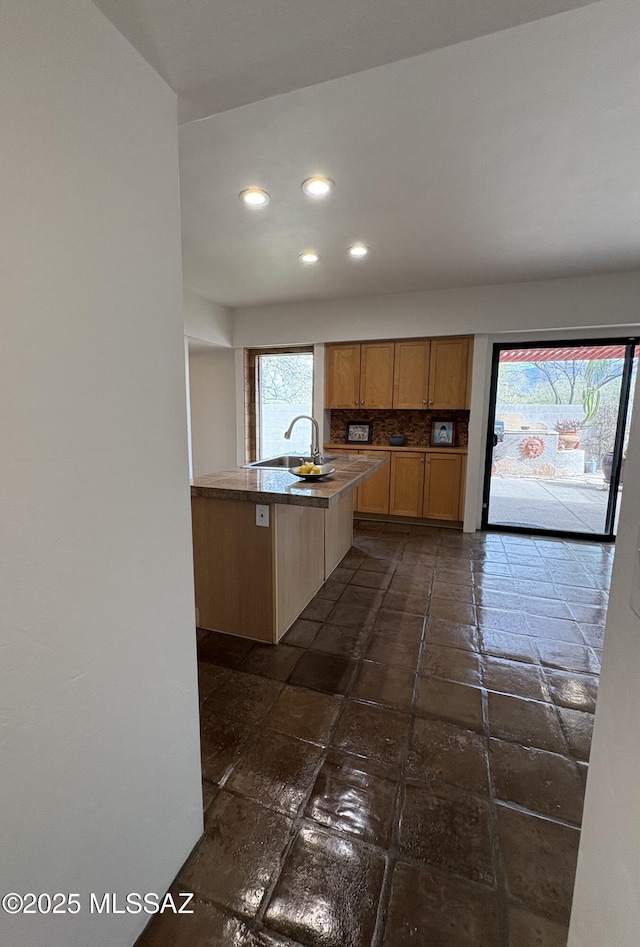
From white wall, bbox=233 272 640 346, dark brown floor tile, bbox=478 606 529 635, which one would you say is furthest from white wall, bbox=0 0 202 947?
white wall, bbox=233 272 640 346

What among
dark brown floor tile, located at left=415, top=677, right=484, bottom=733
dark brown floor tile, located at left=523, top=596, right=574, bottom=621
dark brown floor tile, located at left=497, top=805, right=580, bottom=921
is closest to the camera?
dark brown floor tile, located at left=497, top=805, right=580, bottom=921

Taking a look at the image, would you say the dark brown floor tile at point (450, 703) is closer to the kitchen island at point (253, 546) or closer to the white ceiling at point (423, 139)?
the kitchen island at point (253, 546)

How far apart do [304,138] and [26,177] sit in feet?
5.50

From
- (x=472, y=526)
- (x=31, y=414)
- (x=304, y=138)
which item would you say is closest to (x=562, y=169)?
(x=304, y=138)

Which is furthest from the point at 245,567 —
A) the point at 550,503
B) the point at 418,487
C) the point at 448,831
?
the point at 550,503

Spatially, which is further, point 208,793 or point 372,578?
point 372,578

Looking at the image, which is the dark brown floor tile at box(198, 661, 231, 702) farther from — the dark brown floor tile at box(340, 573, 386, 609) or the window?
the window

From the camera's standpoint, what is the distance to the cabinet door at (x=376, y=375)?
4676 mm

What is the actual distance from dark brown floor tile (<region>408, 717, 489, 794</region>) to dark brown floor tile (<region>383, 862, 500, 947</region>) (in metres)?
0.33

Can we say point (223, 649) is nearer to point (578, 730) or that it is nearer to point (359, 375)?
point (578, 730)

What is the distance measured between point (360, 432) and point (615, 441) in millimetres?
2800

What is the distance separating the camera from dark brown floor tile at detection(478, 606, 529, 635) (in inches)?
99.4

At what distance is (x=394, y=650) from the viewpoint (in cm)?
229

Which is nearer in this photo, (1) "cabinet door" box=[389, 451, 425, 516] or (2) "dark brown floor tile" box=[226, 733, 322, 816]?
(2) "dark brown floor tile" box=[226, 733, 322, 816]
